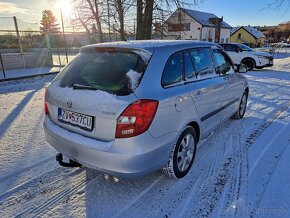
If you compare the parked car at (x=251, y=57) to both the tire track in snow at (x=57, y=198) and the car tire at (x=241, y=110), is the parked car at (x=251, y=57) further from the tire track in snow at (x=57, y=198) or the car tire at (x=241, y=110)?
the tire track in snow at (x=57, y=198)

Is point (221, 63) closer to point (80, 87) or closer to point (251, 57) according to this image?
point (80, 87)

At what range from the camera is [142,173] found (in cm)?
246

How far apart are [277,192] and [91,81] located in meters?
2.49

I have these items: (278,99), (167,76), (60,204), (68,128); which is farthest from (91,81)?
(278,99)

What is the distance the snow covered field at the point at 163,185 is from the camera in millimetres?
2500

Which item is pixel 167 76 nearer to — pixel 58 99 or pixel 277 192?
pixel 58 99

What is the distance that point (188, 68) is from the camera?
3.12m

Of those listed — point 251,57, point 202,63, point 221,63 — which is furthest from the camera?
point 251,57

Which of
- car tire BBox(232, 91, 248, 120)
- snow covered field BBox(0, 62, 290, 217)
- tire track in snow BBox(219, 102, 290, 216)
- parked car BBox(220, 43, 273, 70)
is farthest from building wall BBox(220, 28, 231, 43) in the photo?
snow covered field BBox(0, 62, 290, 217)

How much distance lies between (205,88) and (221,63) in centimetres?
105

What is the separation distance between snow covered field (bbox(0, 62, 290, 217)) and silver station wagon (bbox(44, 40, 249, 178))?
30 centimetres

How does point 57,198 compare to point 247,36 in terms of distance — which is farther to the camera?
point 247,36

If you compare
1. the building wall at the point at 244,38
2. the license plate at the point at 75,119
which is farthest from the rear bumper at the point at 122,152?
the building wall at the point at 244,38

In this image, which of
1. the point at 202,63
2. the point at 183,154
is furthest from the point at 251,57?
the point at 183,154
